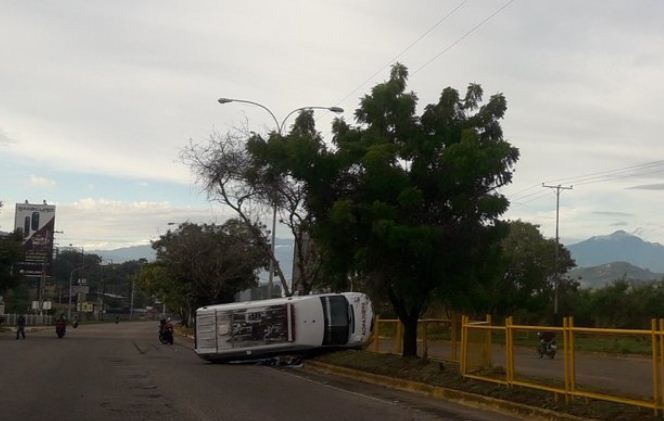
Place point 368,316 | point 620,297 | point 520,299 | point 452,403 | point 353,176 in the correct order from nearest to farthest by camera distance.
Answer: point 452,403
point 353,176
point 368,316
point 520,299
point 620,297

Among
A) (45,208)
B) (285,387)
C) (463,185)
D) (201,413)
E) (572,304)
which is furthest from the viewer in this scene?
(45,208)

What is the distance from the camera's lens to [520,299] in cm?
5109

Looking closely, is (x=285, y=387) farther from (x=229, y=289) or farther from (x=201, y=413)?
(x=229, y=289)

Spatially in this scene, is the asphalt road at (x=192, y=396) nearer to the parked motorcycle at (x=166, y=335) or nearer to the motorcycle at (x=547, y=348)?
the motorcycle at (x=547, y=348)

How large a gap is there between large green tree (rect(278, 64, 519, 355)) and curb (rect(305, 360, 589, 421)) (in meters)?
1.93

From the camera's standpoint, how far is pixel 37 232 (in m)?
79.6

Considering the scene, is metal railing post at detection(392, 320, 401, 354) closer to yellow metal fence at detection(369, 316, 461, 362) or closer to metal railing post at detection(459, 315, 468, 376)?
yellow metal fence at detection(369, 316, 461, 362)

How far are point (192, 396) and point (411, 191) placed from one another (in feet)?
23.7

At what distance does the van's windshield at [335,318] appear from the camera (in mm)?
26812

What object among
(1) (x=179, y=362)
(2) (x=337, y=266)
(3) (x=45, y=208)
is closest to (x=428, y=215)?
(2) (x=337, y=266)

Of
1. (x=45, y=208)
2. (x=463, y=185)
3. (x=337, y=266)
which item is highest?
(x=45, y=208)

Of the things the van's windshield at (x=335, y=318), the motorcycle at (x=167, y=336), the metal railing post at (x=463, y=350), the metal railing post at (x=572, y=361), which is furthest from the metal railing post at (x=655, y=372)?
the motorcycle at (x=167, y=336)

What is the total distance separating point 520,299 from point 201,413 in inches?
1591

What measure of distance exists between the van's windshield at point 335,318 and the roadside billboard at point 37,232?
190 feet
